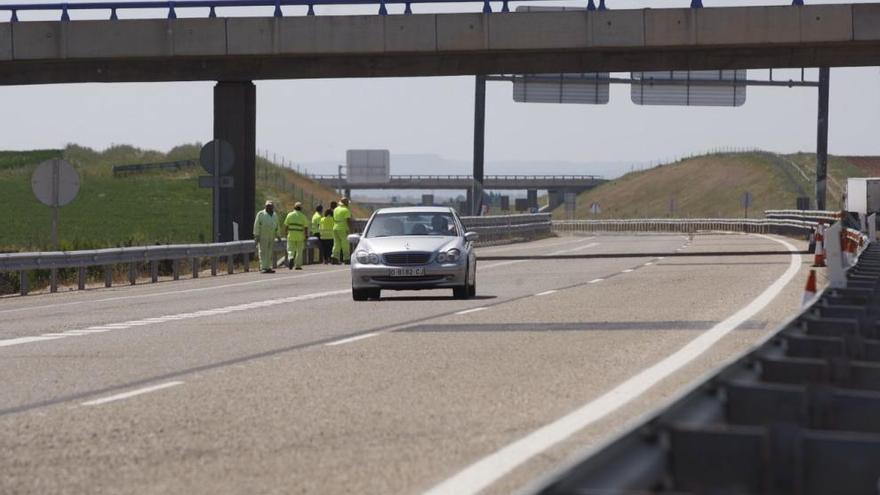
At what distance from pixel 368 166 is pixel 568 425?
106841 mm

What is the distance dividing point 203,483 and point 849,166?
189 metres

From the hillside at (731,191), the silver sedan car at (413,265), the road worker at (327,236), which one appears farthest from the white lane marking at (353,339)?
the hillside at (731,191)

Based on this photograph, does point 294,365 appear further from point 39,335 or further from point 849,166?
point 849,166

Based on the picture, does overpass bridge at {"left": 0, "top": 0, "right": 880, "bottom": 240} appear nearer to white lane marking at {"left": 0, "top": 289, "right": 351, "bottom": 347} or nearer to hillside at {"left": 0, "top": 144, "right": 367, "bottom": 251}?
hillside at {"left": 0, "top": 144, "right": 367, "bottom": 251}

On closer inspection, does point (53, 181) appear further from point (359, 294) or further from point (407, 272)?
point (407, 272)

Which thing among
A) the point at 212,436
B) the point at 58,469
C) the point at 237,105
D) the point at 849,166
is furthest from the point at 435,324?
the point at 849,166

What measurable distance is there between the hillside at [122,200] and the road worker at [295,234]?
3.72 meters

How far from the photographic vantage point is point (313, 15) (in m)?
43.2

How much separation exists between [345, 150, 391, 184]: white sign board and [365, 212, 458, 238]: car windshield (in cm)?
8813

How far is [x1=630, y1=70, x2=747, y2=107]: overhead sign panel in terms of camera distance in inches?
2576

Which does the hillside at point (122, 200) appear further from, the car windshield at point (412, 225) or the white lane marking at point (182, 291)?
the car windshield at point (412, 225)

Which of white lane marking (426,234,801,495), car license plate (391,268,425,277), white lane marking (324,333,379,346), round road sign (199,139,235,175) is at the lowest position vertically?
white lane marking (324,333,379,346)

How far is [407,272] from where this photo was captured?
26016 mm

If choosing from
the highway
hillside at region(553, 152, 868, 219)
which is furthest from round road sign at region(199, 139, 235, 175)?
hillside at region(553, 152, 868, 219)
